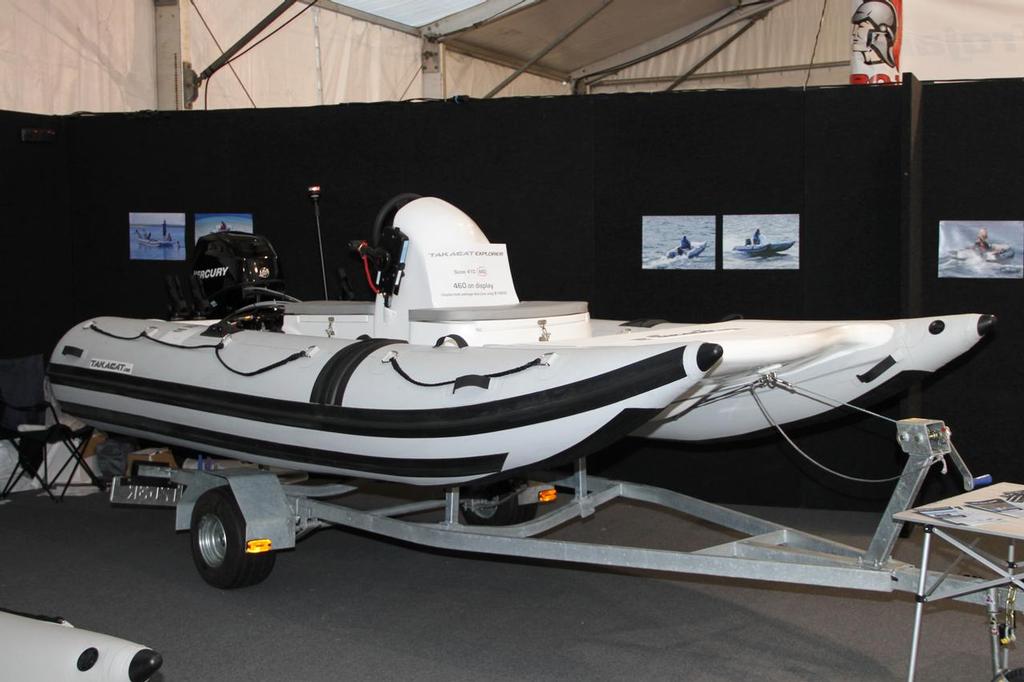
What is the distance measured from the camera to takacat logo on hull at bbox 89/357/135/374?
434 centimetres

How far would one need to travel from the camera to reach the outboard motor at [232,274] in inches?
198

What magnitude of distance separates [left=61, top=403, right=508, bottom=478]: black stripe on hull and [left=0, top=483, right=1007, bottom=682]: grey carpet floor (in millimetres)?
557

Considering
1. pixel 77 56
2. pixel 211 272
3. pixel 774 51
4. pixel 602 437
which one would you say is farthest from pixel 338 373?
pixel 774 51

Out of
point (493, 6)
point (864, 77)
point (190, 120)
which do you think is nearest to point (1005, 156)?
point (864, 77)

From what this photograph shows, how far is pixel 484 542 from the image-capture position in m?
3.35

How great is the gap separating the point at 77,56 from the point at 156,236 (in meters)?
1.55

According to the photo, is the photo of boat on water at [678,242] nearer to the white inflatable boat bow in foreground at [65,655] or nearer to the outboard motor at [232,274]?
the outboard motor at [232,274]

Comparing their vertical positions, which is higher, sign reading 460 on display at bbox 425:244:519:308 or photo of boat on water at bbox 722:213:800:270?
photo of boat on water at bbox 722:213:800:270

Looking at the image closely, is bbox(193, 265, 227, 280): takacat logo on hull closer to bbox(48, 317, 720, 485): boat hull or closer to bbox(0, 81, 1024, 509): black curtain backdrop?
bbox(48, 317, 720, 485): boat hull

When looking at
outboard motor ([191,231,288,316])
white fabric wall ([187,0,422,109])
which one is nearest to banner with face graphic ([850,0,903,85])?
outboard motor ([191,231,288,316])

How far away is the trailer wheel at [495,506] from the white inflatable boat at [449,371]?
70 cm

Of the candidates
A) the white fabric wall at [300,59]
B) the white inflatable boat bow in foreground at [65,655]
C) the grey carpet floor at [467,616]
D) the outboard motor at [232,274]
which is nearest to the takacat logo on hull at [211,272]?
the outboard motor at [232,274]

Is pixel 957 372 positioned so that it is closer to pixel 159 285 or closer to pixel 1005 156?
pixel 1005 156

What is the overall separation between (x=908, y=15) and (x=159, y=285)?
16.0ft
